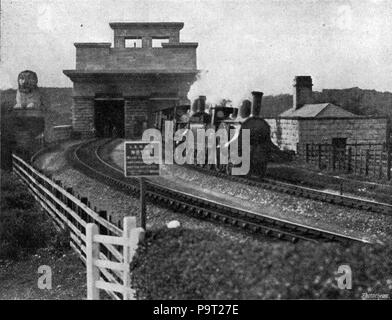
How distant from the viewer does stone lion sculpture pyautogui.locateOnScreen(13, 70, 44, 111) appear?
2945cm

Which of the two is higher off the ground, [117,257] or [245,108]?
[245,108]

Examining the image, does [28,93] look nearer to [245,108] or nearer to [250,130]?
[245,108]

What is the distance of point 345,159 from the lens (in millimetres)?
21594

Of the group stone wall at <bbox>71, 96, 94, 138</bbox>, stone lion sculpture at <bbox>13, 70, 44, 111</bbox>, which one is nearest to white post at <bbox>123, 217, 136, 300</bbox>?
stone lion sculpture at <bbox>13, 70, 44, 111</bbox>

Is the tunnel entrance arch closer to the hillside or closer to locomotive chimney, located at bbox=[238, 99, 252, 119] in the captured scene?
the hillside

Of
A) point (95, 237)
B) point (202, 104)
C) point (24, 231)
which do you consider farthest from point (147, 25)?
point (95, 237)

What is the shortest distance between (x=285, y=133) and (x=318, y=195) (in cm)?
1080

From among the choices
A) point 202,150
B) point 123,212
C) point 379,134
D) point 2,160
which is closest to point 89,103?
point 2,160

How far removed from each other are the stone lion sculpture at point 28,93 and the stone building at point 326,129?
1360 centimetres

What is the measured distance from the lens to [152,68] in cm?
3625

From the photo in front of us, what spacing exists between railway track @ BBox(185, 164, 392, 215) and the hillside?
20061 mm

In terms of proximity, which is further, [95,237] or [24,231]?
[24,231]

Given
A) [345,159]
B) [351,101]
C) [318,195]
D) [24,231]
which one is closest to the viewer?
[24,231]
